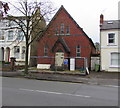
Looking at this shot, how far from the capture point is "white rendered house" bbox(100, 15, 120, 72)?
2031 centimetres

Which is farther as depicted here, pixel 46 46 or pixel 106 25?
pixel 46 46

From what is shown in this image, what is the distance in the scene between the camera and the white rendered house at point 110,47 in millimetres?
20312

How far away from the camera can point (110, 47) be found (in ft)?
67.8

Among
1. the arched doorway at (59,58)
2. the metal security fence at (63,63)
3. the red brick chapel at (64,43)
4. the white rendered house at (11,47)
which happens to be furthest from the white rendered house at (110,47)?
the white rendered house at (11,47)

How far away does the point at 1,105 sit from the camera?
17.0 ft

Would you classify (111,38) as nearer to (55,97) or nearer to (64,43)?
(64,43)

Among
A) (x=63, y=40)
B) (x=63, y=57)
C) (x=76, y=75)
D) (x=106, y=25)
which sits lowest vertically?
(x=76, y=75)

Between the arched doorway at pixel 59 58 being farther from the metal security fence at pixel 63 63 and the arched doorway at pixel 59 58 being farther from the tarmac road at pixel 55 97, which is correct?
the tarmac road at pixel 55 97

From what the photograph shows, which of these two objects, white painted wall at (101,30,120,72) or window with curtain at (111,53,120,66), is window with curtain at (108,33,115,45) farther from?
window with curtain at (111,53,120,66)

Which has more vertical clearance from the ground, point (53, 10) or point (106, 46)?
point (53, 10)

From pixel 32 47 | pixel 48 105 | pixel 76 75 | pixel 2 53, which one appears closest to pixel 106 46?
pixel 76 75

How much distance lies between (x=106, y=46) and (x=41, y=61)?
11.0 m

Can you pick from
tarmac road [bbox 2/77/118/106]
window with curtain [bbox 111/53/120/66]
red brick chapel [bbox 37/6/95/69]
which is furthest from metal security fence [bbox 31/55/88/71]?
tarmac road [bbox 2/77/118/106]

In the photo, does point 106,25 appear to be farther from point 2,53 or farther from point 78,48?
point 2,53
